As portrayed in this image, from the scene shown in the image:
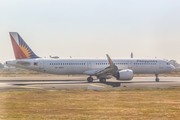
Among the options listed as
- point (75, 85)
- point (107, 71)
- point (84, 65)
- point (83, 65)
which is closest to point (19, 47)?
point (83, 65)

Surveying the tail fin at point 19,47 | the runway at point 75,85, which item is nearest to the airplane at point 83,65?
the tail fin at point 19,47

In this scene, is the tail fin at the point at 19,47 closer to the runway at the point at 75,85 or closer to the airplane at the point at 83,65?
the airplane at the point at 83,65

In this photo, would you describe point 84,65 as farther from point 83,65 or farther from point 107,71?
point 107,71

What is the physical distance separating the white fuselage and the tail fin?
35.0 inches

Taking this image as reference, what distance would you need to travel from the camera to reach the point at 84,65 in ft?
124

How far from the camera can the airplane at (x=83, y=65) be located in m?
Answer: 34.6

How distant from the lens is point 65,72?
36.9 m

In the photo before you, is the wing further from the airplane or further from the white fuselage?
the white fuselage

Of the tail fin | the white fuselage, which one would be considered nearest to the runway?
the white fuselage

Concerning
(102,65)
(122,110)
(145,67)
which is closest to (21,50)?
(102,65)

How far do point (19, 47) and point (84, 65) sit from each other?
10.2 m

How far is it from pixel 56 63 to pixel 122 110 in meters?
25.0

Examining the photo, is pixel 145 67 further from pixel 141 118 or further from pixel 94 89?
pixel 141 118

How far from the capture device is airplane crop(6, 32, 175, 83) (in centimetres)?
3462
